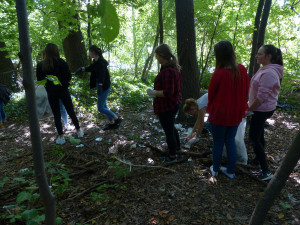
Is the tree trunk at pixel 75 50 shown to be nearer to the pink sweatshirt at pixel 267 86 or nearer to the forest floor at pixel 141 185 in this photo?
the forest floor at pixel 141 185

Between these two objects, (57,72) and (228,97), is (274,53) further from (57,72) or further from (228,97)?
(57,72)

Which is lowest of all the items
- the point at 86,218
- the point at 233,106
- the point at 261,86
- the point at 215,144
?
the point at 86,218

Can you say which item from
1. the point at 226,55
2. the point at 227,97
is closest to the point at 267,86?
the point at 227,97

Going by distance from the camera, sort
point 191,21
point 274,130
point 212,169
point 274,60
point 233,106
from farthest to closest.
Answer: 1. point 274,130
2. point 191,21
3. point 212,169
4. point 274,60
5. point 233,106

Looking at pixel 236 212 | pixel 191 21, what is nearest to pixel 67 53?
pixel 191 21

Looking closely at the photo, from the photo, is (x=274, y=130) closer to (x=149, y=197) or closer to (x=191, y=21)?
(x=191, y=21)

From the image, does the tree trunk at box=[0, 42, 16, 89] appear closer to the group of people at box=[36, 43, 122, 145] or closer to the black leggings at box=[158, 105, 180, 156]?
the group of people at box=[36, 43, 122, 145]

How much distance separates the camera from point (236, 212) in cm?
248

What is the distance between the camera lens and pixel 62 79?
4.11 metres

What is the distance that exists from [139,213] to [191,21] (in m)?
4.12

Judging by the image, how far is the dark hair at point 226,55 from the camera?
2576 millimetres

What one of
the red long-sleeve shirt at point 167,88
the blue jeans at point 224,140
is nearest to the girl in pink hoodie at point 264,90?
the blue jeans at point 224,140

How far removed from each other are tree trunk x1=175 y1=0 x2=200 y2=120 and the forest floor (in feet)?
4.23

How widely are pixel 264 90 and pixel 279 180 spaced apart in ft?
6.48
